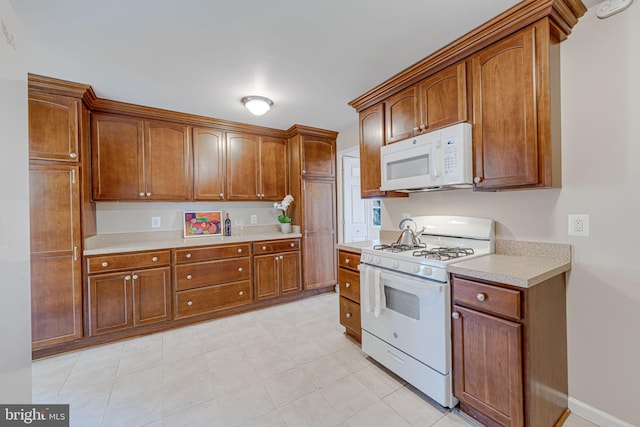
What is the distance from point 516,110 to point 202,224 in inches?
135

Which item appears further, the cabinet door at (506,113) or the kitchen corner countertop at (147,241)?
the kitchen corner countertop at (147,241)

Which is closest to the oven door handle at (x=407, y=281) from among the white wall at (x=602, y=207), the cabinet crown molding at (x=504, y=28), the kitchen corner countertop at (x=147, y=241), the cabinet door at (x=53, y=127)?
the white wall at (x=602, y=207)

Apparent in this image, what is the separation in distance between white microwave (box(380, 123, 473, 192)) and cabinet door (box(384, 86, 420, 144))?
136 mm

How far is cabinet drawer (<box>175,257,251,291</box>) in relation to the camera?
2.95m

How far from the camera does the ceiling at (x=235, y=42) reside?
156 centimetres

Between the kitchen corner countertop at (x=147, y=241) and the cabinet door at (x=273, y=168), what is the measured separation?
0.65 metres

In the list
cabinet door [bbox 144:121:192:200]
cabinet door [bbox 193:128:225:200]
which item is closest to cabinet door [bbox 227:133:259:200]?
cabinet door [bbox 193:128:225:200]

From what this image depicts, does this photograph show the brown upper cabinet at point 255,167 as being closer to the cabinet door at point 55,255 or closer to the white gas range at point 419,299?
the cabinet door at point 55,255

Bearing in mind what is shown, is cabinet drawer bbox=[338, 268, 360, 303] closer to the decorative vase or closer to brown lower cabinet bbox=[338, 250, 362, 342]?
brown lower cabinet bbox=[338, 250, 362, 342]

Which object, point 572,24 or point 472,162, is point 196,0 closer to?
point 472,162

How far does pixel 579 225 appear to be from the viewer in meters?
1.61

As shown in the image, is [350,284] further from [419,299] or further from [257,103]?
[257,103]

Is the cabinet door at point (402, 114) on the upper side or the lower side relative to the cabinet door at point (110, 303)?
upper

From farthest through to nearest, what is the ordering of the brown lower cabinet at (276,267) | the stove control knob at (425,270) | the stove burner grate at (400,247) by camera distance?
the brown lower cabinet at (276,267), the stove burner grate at (400,247), the stove control knob at (425,270)
